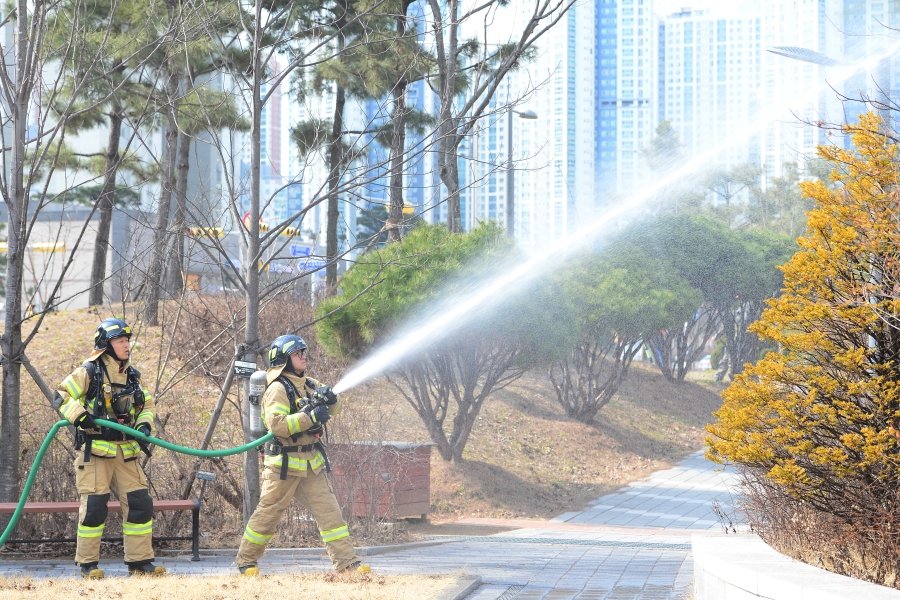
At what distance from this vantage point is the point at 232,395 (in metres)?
14.5

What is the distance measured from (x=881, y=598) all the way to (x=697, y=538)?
1.67 m

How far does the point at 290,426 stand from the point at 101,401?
1.27m

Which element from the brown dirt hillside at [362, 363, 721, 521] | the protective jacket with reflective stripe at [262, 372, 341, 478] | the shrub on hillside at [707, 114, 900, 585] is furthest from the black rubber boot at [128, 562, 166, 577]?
the brown dirt hillside at [362, 363, 721, 521]

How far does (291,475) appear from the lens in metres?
6.64

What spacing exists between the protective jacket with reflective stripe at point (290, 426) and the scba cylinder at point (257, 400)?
6.8 inches

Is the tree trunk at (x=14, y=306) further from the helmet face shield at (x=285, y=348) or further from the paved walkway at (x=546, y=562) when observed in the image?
the helmet face shield at (x=285, y=348)

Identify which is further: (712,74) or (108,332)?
(712,74)

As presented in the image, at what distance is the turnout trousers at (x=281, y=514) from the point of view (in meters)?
6.59

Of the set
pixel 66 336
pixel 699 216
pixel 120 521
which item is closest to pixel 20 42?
pixel 120 521

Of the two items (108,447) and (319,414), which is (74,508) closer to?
(108,447)

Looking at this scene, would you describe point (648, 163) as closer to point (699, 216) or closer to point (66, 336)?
point (699, 216)

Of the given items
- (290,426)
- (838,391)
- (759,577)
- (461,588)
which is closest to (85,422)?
(290,426)

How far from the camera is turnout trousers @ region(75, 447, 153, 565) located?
6484 millimetres

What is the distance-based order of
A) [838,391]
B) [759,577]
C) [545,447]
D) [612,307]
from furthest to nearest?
1. [612,307]
2. [545,447]
3. [838,391]
4. [759,577]
